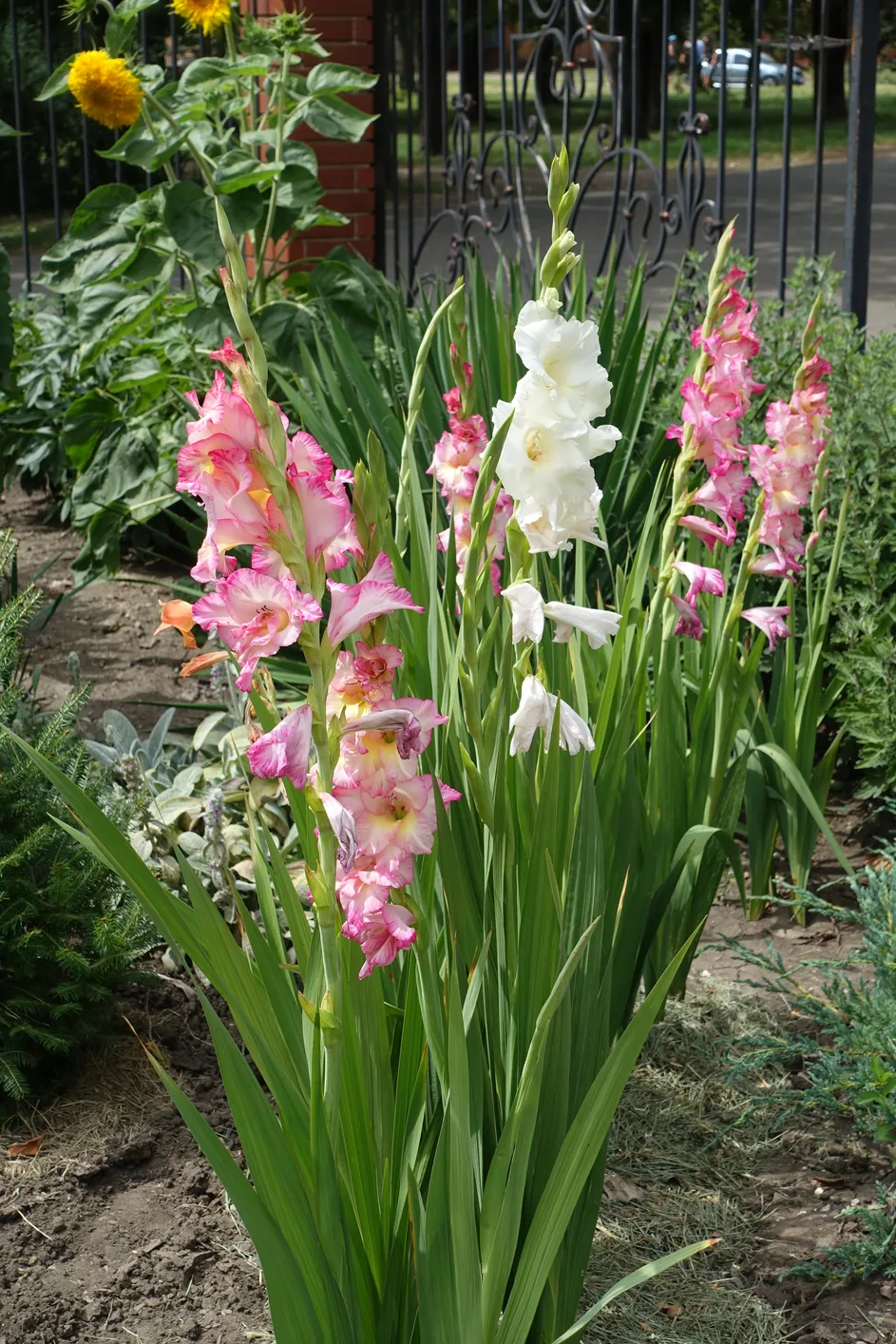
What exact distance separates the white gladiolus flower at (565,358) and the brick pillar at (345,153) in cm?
392

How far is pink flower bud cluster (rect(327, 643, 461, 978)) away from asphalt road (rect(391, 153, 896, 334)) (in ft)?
23.4

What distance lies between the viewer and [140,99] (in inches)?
125

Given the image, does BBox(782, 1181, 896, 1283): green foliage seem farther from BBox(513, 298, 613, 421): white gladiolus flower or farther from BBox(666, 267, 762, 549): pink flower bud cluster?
BBox(513, 298, 613, 421): white gladiolus flower

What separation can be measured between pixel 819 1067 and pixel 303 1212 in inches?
37.3

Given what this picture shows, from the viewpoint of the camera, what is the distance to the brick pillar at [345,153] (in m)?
4.83

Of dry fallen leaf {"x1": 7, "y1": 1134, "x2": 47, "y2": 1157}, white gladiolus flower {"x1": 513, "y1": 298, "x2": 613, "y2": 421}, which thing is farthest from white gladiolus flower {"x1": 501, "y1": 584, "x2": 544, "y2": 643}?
dry fallen leaf {"x1": 7, "y1": 1134, "x2": 47, "y2": 1157}

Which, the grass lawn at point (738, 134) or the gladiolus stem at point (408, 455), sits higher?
the grass lawn at point (738, 134)

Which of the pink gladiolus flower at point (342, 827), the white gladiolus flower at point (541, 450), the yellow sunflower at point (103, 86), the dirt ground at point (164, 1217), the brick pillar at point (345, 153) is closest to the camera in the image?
the pink gladiolus flower at point (342, 827)

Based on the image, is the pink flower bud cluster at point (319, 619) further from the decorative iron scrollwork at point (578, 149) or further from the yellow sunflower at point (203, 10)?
the yellow sunflower at point (203, 10)

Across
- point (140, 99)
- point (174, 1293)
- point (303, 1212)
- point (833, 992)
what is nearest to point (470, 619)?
point (303, 1212)

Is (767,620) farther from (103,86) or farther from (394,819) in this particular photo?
(103,86)

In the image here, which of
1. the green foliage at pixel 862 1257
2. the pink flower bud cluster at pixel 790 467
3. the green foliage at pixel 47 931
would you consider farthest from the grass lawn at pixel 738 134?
the green foliage at pixel 862 1257

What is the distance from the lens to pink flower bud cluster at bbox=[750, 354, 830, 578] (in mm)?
1973

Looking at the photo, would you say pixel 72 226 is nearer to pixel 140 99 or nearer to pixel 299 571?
pixel 140 99
